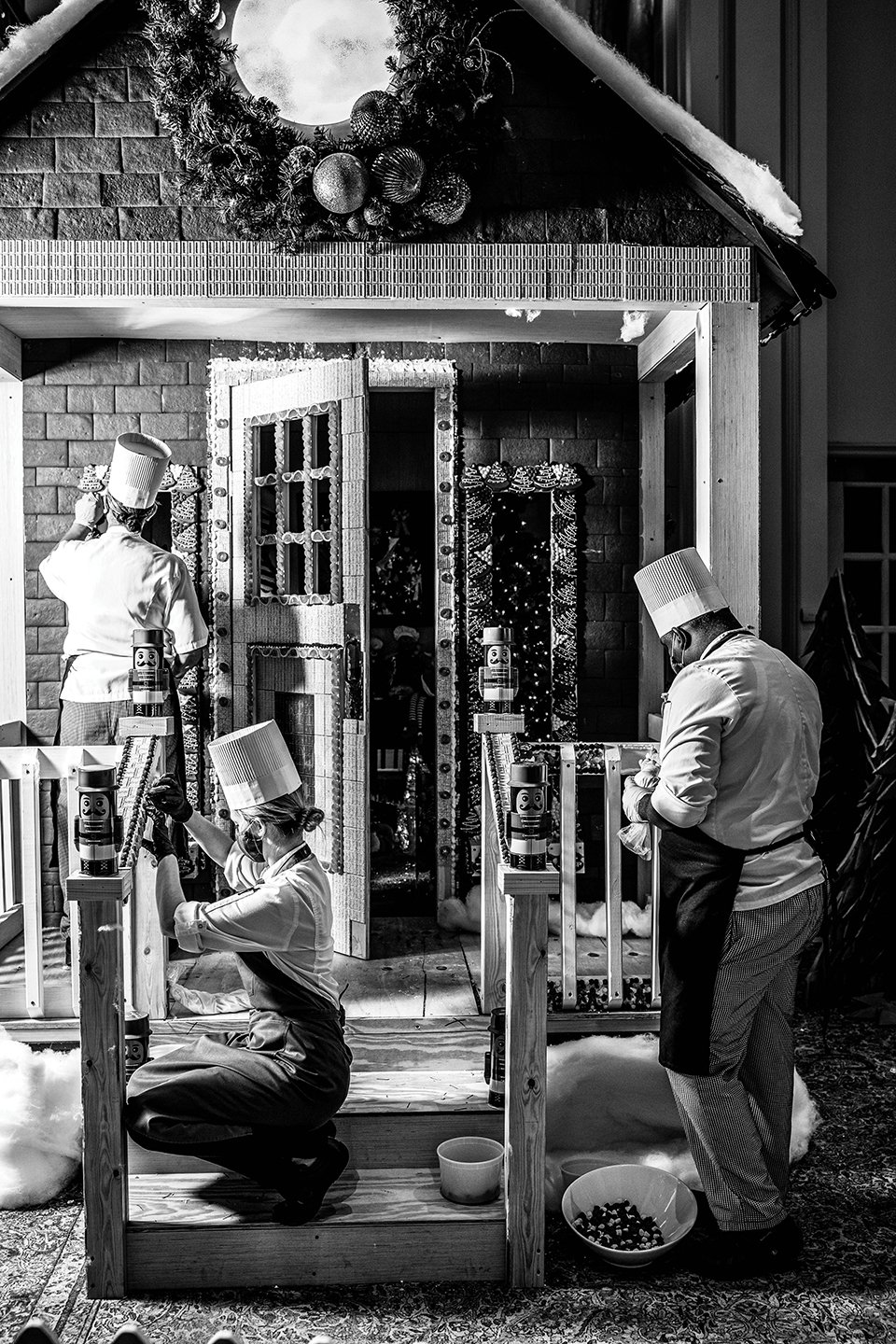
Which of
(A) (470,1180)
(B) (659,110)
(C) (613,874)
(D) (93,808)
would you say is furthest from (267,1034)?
(B) (659,110)

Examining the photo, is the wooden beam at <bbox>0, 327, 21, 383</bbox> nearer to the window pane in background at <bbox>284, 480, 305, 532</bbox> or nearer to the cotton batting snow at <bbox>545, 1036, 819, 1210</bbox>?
the window pane in background at <bbox>284, 480, 305, 532</bbox>

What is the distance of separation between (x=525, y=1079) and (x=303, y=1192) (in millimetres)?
697

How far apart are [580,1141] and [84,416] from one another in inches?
166

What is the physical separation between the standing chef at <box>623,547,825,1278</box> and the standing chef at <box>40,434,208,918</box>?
249cm

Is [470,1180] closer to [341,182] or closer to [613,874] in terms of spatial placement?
[613,874]

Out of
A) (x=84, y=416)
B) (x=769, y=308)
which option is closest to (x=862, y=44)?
(x=769, y=308)

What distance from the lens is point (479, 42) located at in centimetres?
427

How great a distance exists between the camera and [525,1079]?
3.12 metres

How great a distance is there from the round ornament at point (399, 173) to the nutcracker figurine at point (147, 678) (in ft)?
6.12

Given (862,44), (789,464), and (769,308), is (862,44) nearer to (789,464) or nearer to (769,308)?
(789,464)

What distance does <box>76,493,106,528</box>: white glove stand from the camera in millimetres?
5203

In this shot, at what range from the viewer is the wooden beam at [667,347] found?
4.95 meters

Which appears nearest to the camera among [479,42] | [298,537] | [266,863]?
[266,863]

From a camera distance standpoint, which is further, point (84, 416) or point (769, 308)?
point (84, 416)
